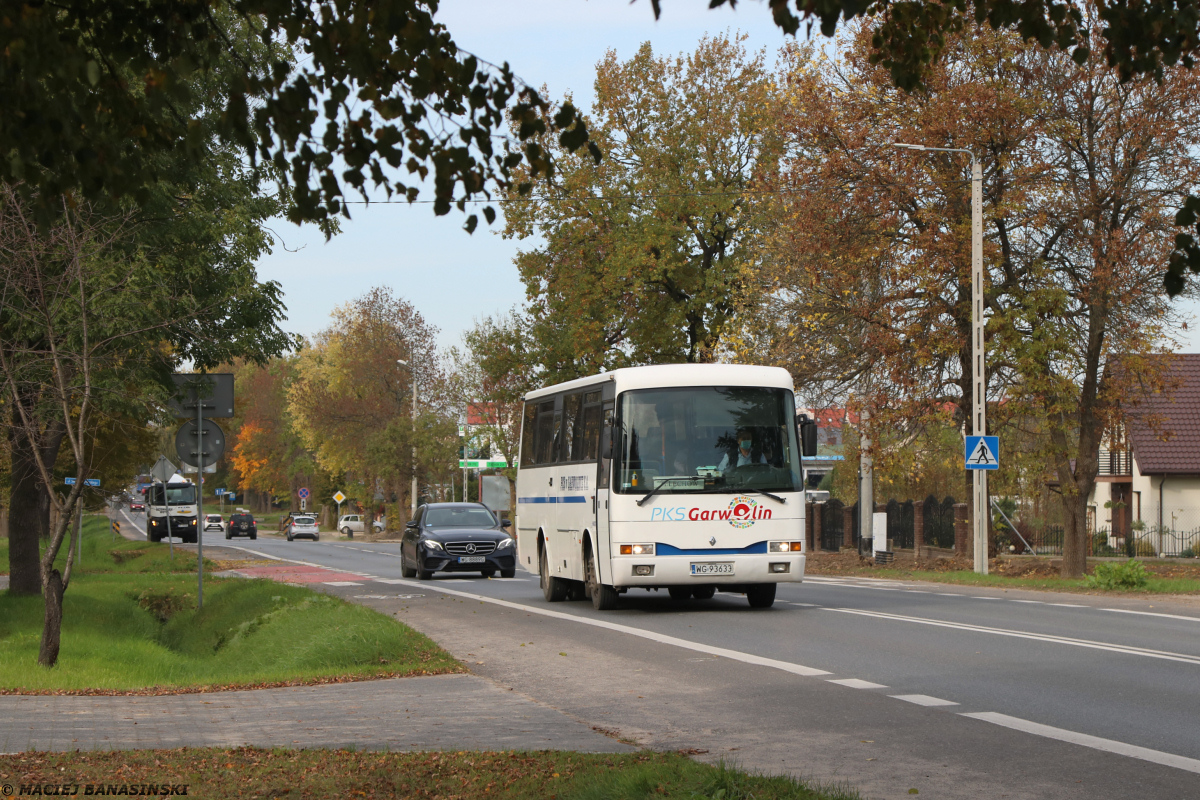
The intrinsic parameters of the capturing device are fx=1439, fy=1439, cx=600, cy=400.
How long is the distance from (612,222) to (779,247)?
1097 cm

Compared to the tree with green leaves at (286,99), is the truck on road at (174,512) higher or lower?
lower

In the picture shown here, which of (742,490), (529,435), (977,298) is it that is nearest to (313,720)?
(742,490)

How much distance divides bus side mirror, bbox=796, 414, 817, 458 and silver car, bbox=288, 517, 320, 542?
208 ft

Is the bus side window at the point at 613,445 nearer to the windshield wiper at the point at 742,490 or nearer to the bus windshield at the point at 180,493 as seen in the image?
the windshield wiper at the point at 742,490

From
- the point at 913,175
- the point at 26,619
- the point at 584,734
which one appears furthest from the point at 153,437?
the point at 584,734

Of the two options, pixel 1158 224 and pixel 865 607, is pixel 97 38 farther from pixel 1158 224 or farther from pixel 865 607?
pixel 1158 224

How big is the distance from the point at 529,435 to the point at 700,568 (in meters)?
6.65

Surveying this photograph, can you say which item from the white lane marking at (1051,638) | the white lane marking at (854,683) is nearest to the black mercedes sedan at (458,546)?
the white lane marking at (1051,638)

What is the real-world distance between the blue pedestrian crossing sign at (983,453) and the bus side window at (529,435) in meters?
8.63

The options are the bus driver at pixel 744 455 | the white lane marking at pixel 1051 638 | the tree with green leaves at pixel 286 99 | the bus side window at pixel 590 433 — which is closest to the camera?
the tree with green leaves at pixel 286 99

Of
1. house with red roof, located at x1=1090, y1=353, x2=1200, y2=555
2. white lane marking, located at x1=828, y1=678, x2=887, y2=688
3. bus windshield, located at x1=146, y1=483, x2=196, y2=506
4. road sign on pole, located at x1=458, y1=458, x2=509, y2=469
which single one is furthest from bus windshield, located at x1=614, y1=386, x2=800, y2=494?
bus windshield, located at x1=146, y1=483, x2=196, y2=506

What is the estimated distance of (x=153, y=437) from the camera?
32.6 m

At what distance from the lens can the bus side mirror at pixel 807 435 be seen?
62.2 feet

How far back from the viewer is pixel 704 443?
61.8ft
